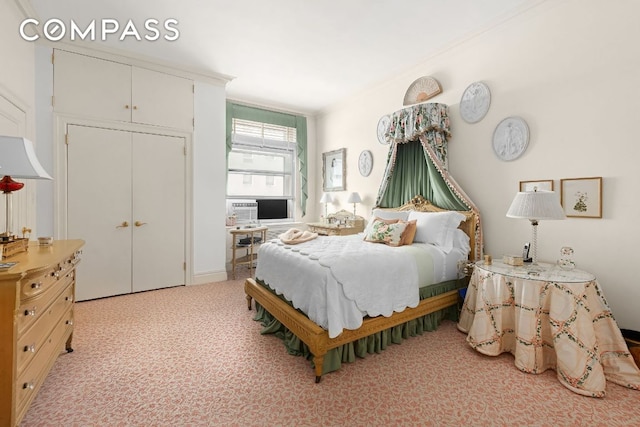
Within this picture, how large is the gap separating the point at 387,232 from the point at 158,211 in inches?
120

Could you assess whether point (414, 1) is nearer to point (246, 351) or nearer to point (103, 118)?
point (246, 351)

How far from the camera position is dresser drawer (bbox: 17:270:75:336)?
1.40 m

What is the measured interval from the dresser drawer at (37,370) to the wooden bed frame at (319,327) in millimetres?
1477

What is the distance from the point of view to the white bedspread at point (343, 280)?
6.75 feet

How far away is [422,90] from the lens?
12.4 ft

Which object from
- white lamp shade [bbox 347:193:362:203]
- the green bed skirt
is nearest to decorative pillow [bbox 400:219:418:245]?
the green bed skirt

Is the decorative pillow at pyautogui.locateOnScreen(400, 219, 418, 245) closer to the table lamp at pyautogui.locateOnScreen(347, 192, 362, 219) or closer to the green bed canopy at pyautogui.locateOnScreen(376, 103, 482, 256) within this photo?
the green bed canopy at pyautogui.locateOnScreen(376, 103, 482, 256)

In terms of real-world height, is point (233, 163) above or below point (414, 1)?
below

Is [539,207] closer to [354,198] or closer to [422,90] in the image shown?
[422,90]

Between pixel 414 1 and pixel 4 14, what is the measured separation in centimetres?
361

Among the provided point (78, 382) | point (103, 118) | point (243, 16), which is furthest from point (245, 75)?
point (78, 382)

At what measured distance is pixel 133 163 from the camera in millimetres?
3713

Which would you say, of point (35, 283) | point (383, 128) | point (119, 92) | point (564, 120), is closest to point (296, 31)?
point (383, 128)

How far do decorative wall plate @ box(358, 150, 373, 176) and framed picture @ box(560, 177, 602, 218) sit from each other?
2557 millimetres
